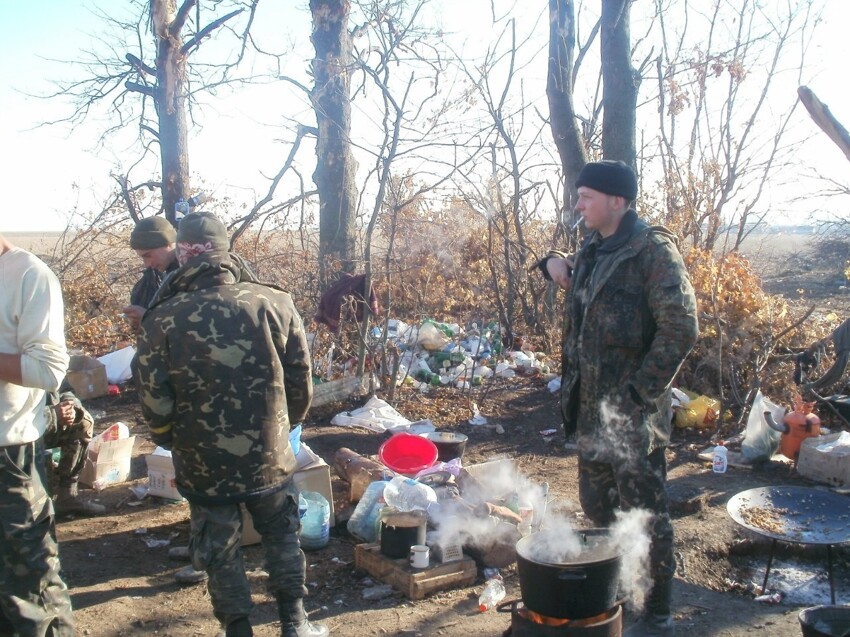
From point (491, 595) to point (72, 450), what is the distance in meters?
3.03

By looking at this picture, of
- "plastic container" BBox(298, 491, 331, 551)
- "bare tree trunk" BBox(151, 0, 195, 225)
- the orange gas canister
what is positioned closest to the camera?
"plastic container" BBox(298, 491, 331, 551)

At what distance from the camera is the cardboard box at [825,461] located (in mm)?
6188

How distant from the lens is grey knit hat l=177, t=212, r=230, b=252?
337 cm

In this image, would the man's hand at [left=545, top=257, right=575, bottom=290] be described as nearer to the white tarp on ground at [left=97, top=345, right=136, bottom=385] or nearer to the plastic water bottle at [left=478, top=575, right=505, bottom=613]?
the plastic water bottle at [left=478, top=575, right=505, bottom=613]

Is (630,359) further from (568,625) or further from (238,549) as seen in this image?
(238,549)

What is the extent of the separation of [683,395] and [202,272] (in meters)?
6.02

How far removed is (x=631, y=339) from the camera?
3412 mm

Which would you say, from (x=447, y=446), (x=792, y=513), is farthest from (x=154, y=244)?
(x=792, y=513)

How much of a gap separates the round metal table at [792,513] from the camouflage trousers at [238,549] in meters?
2.46

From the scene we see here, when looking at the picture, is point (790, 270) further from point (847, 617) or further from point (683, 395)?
point (847, 617)

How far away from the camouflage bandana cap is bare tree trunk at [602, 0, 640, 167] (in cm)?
755

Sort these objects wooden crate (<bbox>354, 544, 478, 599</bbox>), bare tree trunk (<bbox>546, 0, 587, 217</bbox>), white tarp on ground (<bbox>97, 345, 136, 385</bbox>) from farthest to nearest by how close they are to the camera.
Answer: bare tree trunk (<bbox>546, 0, 587, 217</bbox>) < white tarp on ground (<bbox>97, 345, 136, 385</bbox>) < wooden crate (<bbox>354, 544, 478, 599</bbox>)

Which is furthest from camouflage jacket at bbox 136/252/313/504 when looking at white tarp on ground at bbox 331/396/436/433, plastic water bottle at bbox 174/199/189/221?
plastic water bottle at bbox 174/199/189/221

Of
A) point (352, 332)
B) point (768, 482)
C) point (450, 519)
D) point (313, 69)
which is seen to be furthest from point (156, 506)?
point (313, 69)
